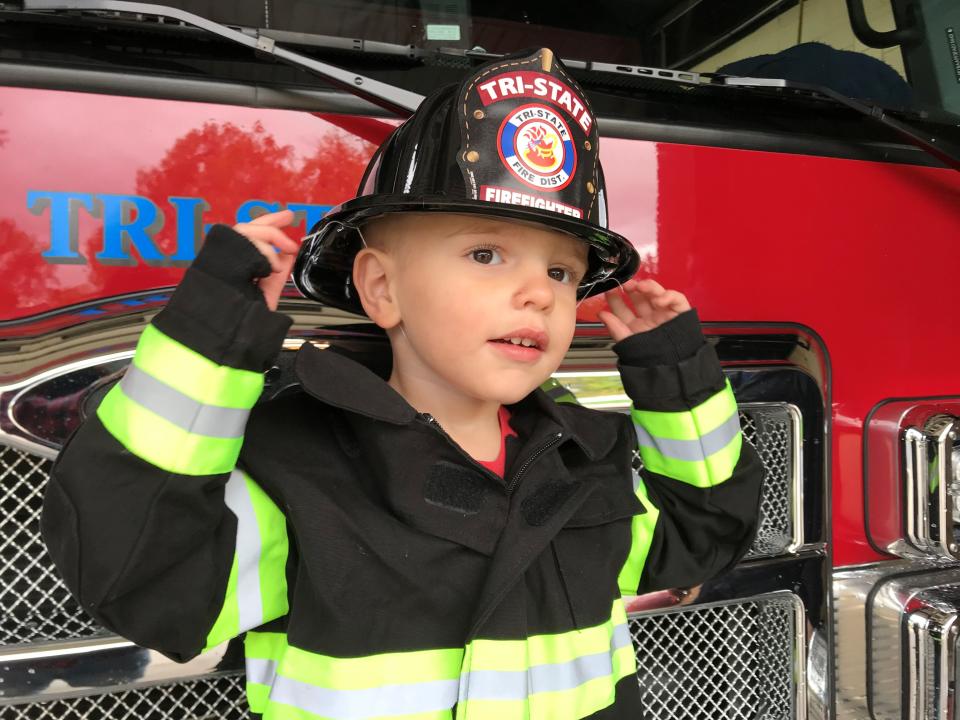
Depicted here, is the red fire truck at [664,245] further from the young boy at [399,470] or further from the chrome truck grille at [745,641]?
the young boy at [399,470]

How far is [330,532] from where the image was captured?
3.46 feet

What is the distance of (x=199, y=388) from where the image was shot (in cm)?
95

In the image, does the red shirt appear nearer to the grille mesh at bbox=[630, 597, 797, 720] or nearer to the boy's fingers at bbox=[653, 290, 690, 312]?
the boy's fingers at bbox=[653, 290, 690, 312]

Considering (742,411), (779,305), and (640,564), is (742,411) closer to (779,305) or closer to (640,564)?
(779,305)

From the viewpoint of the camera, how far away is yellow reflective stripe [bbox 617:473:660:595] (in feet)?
4.51

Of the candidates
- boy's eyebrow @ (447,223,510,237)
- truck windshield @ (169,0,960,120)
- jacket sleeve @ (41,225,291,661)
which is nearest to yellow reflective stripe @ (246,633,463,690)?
jacket sleeve @ (41,225,291,661)

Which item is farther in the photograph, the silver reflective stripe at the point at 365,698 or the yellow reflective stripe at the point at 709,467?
the yellow reflective stripe at the point at 709,467

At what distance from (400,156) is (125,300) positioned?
430 millimetres

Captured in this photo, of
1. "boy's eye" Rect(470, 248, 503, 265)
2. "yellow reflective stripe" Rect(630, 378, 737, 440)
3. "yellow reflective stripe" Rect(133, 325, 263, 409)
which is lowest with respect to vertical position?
"yellow reflective stripe" Rect(630, 378, 737, 440)

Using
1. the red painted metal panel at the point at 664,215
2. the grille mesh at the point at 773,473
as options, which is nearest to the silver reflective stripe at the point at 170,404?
the red painted metal panel at the point at 664,215

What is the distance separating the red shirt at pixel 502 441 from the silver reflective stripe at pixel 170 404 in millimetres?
425

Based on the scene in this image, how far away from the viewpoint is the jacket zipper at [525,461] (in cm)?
113

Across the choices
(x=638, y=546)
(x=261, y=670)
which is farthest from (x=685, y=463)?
(x=261, y=670)

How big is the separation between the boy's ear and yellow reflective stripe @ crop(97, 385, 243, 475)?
0.34 meters
